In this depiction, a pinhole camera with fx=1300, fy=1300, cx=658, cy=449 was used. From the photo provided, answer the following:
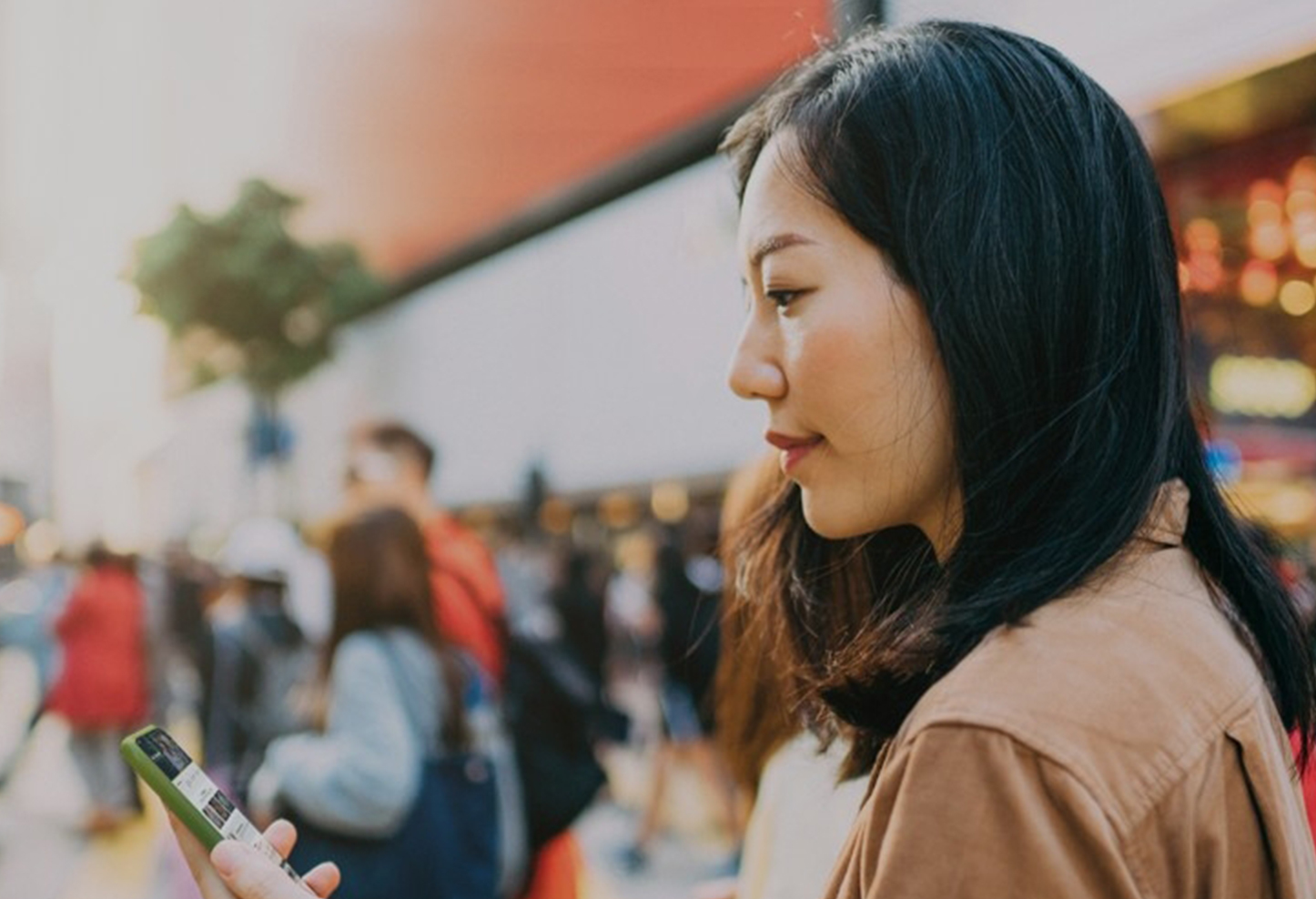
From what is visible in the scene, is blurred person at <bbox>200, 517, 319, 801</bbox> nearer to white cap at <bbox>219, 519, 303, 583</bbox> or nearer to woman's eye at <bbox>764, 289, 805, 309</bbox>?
white cap at <bbox>219, 519, 303, 583</bbox>

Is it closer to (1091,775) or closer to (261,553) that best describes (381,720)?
(1091,775)

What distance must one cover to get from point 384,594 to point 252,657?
3.41 meters

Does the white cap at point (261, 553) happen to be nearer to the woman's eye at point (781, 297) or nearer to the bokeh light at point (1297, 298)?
the bokeh light at point (1297, 298)

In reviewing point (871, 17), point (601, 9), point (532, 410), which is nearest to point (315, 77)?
point (601, 9)

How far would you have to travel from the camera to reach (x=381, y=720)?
10.00 ft

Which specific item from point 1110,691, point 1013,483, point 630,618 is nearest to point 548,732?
→ point 1013,483

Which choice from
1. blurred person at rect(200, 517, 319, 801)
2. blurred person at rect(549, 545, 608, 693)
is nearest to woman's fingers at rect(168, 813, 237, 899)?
blurred person at rect(200, 517, 319, 801)

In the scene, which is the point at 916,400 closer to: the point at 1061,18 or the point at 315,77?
the point at 1061,18

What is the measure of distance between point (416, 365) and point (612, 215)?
3.46 m

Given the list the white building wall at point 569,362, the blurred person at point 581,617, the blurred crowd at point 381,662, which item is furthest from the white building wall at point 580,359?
Result: the blurred person at point 581,617

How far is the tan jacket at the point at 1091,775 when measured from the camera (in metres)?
0.80

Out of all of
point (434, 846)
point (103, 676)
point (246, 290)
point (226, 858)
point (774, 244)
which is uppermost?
point (246, 290)

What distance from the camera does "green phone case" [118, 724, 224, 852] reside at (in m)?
1.14

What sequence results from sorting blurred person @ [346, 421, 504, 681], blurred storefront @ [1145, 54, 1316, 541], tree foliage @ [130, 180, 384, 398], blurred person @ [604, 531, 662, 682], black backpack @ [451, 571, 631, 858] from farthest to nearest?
blurred person @ [604, 531, 662, 682], blurred storefront @ [1145, 54, 1316, 541], tree foliage @ [130, 180, 384, 398], blurred person @ [346, 421, 504, 681], black backpack @ [451, 571, 631, 858]
